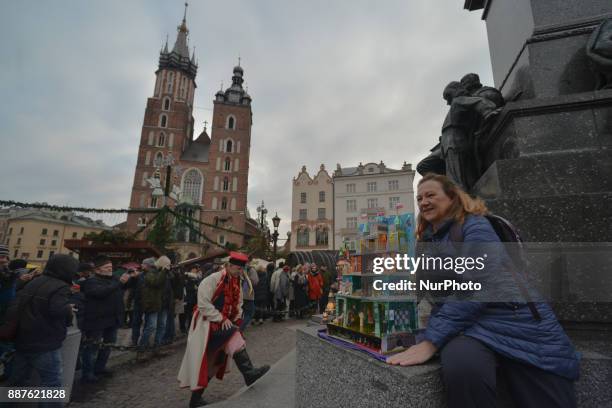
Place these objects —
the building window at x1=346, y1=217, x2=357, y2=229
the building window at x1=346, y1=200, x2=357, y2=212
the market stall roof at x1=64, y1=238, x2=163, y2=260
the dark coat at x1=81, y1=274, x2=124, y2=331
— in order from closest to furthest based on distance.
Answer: the dark coat at x1=81, y1=274, x2=124, y2=331, the market stall roof at x1=64, y1=238, x2=163, y2=260, the building window at x1=346, y1=217, x2=357, y2=229, the building window at x1=346, y1=200, x2=357, y2=212

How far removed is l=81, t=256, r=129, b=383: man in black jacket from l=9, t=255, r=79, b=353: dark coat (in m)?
2.03

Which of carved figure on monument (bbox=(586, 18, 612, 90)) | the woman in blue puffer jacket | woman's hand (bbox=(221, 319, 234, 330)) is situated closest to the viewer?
the woman in blue puffer jacket

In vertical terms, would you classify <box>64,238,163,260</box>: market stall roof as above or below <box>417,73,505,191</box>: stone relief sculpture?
below

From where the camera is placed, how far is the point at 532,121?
96.1 inches

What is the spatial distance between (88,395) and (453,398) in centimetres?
480

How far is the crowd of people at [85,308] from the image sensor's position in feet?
8.99

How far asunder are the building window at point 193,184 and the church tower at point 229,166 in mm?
1400

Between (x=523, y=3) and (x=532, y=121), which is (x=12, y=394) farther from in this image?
(x=523, y=3)

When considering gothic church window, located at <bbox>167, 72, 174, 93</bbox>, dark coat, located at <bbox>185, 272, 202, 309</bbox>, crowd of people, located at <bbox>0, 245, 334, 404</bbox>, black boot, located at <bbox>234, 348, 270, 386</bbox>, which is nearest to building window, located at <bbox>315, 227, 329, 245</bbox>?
crowd of people, located at <bbox>0, 245, 334, 404</bbox>

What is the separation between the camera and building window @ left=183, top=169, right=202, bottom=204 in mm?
45888

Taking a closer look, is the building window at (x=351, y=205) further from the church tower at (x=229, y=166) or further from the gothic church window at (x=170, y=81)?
the gothic church window at (x=170, y=81)

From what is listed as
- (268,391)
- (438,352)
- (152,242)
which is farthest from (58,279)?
(152,242)

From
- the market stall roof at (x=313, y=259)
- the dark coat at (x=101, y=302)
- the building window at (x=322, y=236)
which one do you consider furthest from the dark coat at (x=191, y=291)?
the building window at (x=322, y=236)

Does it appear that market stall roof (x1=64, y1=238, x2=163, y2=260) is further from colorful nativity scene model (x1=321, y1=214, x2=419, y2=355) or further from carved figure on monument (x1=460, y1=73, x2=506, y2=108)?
carved figure on monument (x1=460, y1=73, x2=506, y2=108)
